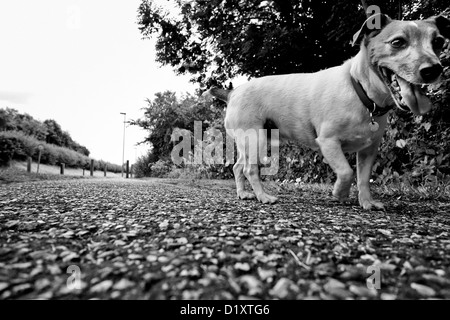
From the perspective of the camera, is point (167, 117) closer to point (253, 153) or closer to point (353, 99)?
point (253, 153)

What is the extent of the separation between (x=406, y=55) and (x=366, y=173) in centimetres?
128

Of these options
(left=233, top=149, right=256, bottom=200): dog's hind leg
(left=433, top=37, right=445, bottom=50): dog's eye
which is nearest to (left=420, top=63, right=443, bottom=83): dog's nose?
(left=433, top=37, right=445, bottom=50): dog's eye

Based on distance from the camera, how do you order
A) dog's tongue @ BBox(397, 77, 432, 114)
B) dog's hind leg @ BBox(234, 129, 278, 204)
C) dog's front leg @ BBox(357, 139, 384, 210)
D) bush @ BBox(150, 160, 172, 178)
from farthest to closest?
bush @ BBox(150, 160, 172, 178), dog's hind leg @ BBox(234, 129, 278, 204), dog's front leg @ BBox(357, 139, 384, 210), dog's tongue @ BBox(397, 77, 432, 114)

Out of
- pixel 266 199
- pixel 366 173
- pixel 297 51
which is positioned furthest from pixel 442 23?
pixel 297 51

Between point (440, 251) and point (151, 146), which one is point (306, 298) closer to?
point (440, 251)

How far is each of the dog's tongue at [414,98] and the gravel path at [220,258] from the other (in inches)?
38.4

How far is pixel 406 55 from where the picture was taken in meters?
2.25

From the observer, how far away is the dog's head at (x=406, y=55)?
7.02 feet

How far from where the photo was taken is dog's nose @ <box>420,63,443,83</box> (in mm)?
2051

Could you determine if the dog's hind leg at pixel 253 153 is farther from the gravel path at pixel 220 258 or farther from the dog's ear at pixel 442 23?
the dog's ear at pixel 442 23

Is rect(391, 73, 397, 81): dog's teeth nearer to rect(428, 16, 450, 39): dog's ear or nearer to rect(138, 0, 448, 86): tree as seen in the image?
rect(428, 16, 450, 39): dog's ear

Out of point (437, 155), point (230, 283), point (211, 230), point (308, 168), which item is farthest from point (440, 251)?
point (308, 168)

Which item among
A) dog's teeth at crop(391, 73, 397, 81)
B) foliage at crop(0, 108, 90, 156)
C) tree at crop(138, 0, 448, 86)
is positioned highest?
foliage at crop(0, 108, 90, 156)
